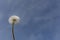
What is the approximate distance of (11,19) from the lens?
7559mm

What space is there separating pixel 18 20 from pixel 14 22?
0.37 meters

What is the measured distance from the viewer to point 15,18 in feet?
24.5

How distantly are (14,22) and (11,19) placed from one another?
0.36 m

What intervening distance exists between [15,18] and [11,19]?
0.36 metres

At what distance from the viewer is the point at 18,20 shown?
7.41m

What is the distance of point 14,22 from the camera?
748 cm

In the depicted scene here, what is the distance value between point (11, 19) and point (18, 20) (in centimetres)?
61

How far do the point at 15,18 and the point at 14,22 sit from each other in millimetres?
331
